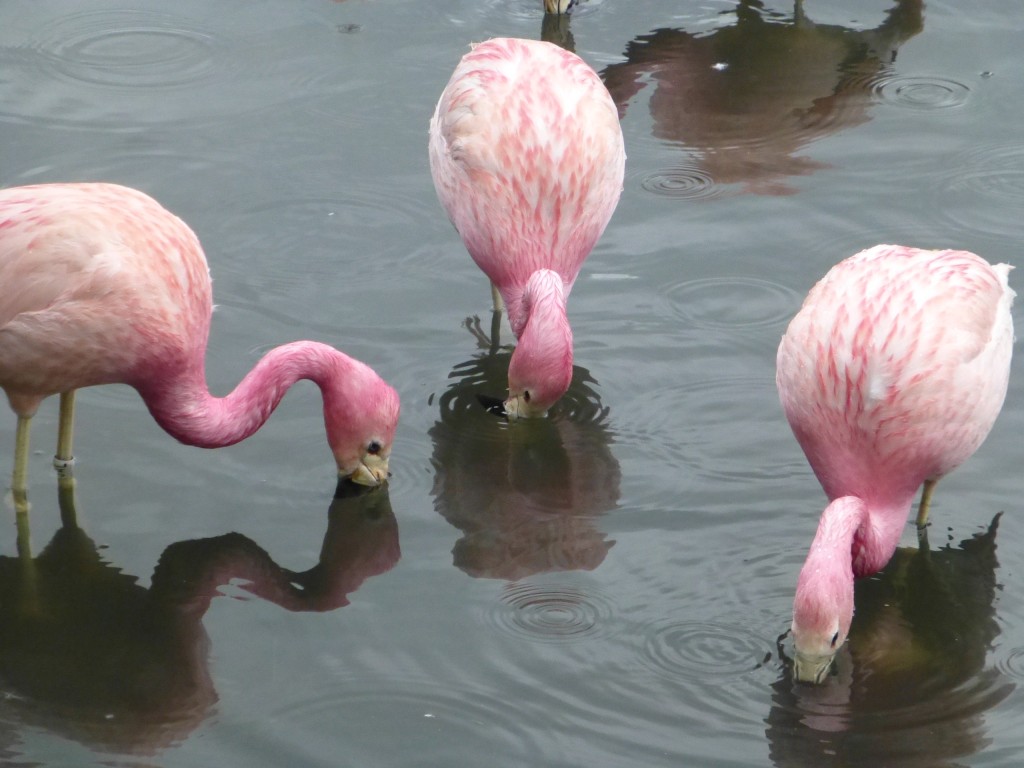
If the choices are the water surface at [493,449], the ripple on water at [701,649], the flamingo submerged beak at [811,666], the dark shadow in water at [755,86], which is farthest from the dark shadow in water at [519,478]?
the dark shadow in water at [755,86]

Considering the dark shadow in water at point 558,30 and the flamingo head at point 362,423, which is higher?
the dark shadow in water at point 558,30

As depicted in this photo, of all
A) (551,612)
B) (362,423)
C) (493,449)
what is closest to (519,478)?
(493,449)

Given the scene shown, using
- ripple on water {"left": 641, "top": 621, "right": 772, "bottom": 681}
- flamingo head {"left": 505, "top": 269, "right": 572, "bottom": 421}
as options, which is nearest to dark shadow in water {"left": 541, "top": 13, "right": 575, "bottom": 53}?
flamingo head {"left": 505, "top": 269, "right": 572, "bottom": 421}

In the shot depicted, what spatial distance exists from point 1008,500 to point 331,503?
116 inches

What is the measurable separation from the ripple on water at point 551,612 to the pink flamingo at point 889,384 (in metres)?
1.01

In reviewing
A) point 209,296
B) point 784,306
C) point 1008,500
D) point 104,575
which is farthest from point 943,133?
point 104,575

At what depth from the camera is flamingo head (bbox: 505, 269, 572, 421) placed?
6.71 meters

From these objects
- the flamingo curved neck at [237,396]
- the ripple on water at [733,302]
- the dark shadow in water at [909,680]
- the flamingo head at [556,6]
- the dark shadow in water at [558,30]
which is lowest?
the dark shadow in water at [909,680]

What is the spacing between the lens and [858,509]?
5.80 meters

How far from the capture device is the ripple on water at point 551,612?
19.3 ft

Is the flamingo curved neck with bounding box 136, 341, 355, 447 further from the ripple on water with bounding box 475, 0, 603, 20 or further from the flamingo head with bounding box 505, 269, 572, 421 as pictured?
the ripple on water with bounding box 475, 0, 603, 20

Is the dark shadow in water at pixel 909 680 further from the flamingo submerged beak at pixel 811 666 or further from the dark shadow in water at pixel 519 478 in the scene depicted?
the dark shadow in water at pixel 519 478

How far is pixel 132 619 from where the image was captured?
19.4 feet

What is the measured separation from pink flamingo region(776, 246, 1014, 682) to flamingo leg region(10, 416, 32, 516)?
124 inches
